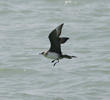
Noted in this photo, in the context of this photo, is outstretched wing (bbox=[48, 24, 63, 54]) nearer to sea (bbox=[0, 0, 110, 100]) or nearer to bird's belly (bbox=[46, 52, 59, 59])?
bird's belly (bbox=[46, 52, 59, 59])

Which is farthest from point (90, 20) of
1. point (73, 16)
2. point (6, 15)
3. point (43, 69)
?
point (43, 69)

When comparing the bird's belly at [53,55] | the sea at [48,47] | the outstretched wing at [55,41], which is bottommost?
the sea at [48,47]

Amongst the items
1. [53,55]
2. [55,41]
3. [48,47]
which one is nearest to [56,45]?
[55,41]

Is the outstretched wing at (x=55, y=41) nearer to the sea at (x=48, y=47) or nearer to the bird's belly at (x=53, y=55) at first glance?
the bird's belly at (x=53, y=55)

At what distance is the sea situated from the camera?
17297 mm

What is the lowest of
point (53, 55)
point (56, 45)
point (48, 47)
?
point (48, 47)

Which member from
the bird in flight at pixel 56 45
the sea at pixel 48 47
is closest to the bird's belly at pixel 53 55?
the bird in flight at pixel 56 45

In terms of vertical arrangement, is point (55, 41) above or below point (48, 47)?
above

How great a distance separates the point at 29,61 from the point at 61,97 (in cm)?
322

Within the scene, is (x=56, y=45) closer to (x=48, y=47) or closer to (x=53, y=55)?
(x=53, y=55)

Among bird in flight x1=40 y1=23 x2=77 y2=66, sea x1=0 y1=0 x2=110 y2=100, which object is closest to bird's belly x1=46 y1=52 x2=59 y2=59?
bird in flight x1=40 y1=23 x2=77 y2=66

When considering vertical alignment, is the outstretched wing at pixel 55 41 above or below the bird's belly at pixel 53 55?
above

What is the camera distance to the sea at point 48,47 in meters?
17.3

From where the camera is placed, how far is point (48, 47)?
2023 centimetres
